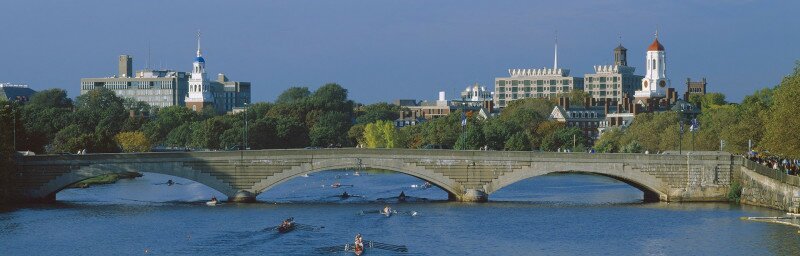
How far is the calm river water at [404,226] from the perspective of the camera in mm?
80250

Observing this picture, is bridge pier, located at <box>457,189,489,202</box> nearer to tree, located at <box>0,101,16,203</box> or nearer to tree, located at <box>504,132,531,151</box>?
tree, located at <box>0,101,16,203</box>

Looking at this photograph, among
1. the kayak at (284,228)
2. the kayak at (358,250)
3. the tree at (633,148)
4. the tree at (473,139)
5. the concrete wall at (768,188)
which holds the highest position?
the tree at (473,139)

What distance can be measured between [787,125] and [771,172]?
4.31 meters

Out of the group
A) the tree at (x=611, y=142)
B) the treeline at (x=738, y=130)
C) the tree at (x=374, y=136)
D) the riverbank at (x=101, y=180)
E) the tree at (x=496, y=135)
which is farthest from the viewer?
the tree at (x=374, y=136)

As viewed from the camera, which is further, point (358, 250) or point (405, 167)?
point (405, 167)

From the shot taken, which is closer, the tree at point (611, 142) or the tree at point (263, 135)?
the tree at point (611, 142)

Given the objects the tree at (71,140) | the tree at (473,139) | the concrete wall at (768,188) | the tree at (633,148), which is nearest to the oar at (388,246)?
the concrete wall at (768,188)

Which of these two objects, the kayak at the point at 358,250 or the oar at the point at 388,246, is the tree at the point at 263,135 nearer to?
the oar at the point at 388,246

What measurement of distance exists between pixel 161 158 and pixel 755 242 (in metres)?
41.0

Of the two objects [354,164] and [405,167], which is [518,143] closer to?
[405,167]

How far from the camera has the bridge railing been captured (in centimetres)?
9241

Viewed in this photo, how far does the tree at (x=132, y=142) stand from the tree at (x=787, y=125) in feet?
289

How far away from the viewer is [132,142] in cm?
17738

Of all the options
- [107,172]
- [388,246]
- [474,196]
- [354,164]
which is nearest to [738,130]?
[474,196]
